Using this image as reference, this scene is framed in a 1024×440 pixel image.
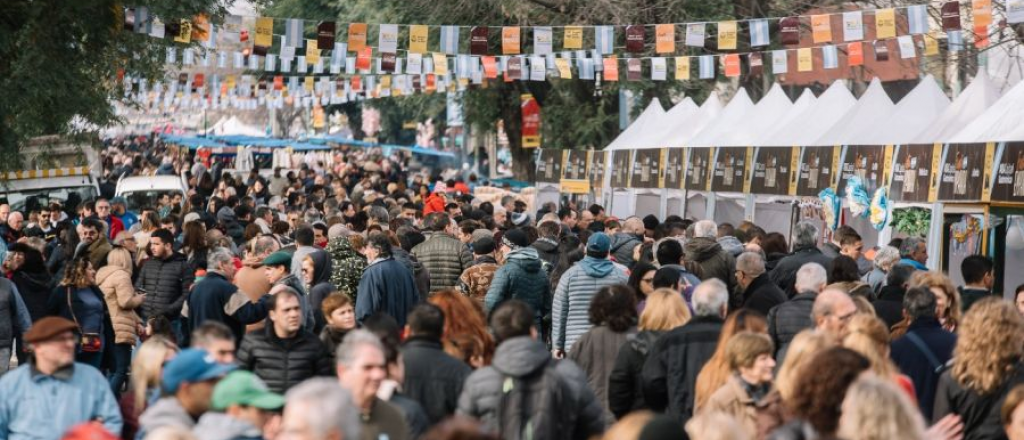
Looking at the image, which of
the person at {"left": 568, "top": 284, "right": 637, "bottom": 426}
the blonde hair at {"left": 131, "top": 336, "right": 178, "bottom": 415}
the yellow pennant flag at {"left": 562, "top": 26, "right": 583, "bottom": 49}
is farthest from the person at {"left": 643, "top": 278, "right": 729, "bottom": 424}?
the yellow pennant flag at {"left": 562, "top": 26, "right": 583, "bottom": 49}

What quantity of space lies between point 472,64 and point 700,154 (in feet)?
27.9

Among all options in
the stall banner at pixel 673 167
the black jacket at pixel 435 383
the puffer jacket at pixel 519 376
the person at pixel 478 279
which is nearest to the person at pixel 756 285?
the person at pixel 478 279

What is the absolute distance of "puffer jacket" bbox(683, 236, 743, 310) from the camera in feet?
41.7

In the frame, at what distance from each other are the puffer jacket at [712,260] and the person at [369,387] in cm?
655

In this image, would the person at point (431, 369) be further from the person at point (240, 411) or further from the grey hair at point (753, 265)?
the grey hair at point (753, 265)

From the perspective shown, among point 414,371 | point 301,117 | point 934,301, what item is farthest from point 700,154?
point 301,117

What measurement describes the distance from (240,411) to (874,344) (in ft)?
9.74

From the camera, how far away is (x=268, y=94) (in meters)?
55.6

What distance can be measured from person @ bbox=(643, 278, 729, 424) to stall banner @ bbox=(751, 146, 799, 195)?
12355 millimetres

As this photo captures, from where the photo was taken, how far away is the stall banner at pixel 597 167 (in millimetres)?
29031

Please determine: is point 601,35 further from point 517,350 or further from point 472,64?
point 517,350

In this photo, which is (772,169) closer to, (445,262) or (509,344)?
(445,262)

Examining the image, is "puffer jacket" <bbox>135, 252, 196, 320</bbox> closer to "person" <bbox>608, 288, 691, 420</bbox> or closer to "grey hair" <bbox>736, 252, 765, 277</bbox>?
"grey hair" <bbox>736, 252, 765, 277</bbox>

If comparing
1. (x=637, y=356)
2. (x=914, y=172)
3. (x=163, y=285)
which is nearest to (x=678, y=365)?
(x=637, y=356)
